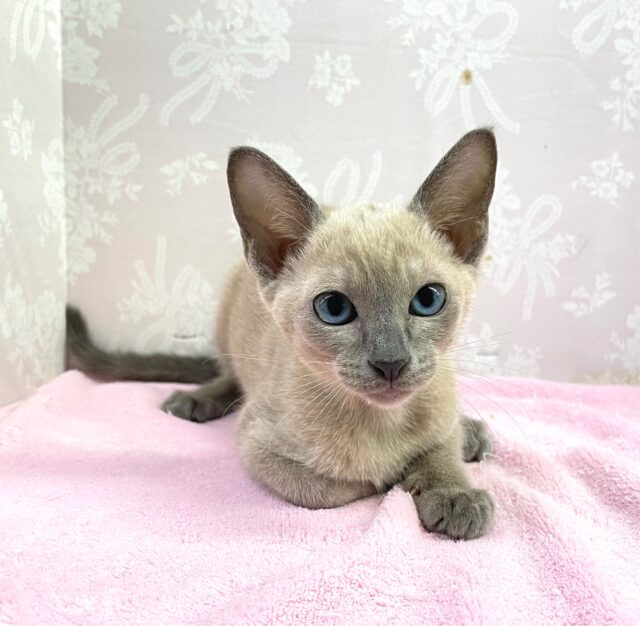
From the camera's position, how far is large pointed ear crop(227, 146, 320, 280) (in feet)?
2.96

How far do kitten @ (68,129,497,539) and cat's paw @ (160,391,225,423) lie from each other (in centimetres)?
29

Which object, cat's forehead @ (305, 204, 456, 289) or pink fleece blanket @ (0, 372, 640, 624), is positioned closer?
pink fleece blanket @ (0, 372, 640, 624)

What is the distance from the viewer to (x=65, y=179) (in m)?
1.55

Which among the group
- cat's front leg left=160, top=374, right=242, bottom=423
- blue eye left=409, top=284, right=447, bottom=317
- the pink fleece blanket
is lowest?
cat's front leg left=160, top=374, right=242, bottom=423

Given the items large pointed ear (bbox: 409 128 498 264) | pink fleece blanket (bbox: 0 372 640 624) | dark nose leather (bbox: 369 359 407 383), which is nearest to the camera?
pink fleece blanket (bbox: 0 372 640 624)

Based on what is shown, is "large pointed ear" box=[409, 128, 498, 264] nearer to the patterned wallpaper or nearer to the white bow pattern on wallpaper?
the white bow pattern on wallpaper

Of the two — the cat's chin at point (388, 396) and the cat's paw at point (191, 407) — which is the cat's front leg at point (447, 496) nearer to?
the cat's chin at point (388, 396)

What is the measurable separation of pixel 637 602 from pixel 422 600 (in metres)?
0.25

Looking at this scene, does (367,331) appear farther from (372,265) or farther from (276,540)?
(276,540)

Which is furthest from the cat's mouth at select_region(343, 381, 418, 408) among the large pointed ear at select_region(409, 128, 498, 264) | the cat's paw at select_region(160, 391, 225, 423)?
the cat's paw at select_region(160, 391, 225, 423)

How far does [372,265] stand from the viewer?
2.77 feet

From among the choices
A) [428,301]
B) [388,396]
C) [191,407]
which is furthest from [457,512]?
[191,407]

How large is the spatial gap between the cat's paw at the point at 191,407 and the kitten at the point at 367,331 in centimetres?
29

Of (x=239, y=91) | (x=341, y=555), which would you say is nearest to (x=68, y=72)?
(x=239, y=91)
